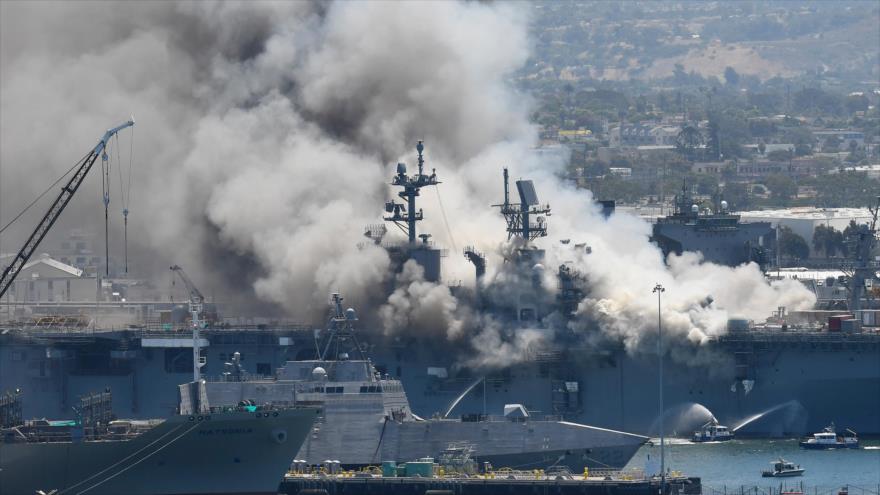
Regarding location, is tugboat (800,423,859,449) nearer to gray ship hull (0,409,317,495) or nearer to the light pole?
the light pole

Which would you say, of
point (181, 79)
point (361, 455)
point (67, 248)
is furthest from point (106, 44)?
point (361, 455)

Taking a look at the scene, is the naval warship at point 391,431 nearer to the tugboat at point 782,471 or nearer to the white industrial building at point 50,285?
the tugboat at point 782,471

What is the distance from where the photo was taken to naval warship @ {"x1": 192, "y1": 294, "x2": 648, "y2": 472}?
6775 centimetres

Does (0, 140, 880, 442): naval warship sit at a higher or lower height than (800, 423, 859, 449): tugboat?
higher

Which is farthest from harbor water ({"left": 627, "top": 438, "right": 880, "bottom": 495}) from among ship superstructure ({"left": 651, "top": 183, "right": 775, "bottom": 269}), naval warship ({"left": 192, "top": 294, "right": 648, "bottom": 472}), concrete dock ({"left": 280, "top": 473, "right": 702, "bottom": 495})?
ship superstructure ({"left": 651, "top": 183, "right": 775, "bottom": 269})

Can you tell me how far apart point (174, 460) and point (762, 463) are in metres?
19.2

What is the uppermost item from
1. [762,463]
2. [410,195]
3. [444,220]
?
[410,195]

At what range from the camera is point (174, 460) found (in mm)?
64688

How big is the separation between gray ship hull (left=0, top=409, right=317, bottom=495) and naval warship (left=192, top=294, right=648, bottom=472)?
2700mm

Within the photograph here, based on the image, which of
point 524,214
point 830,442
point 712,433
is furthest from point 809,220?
point 830,442

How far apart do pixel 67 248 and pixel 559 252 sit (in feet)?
165

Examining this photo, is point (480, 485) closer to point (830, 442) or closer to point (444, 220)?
point (830, 442)

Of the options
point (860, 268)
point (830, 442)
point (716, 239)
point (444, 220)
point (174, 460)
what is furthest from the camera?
point (716, 239)

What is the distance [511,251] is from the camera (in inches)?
3378
